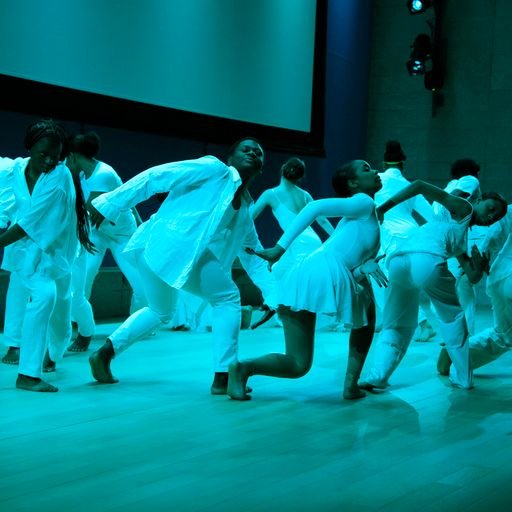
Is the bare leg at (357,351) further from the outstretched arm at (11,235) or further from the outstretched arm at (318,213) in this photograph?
the outstretched arm at (11,235)

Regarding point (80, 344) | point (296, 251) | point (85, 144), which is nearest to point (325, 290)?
point (80, 344)

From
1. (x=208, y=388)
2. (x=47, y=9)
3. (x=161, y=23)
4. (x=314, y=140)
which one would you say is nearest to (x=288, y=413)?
(x=208, y=388)

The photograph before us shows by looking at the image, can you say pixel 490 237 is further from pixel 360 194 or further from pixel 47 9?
pixel 47 9

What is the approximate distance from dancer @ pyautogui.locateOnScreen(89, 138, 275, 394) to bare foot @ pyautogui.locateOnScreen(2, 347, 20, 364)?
47.7 inches

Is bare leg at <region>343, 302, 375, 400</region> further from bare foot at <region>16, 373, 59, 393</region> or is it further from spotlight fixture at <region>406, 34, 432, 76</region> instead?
spotlight fixture at <region>406, 34, 432, 76</region>

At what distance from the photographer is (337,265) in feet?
13.7

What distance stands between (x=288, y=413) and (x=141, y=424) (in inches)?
27.8

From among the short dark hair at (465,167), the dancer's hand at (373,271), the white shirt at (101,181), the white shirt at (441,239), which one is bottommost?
the dancer's hand at (373,271)

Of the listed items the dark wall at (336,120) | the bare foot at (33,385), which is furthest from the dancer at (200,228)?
the dark wall at (336,120)

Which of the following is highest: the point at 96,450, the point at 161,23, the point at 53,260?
the point at 161,23

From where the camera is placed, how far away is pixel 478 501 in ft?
9.16

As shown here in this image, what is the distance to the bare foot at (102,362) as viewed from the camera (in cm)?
456

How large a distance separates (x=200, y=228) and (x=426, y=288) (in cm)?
123

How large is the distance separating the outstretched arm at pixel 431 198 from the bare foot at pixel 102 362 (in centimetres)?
154
